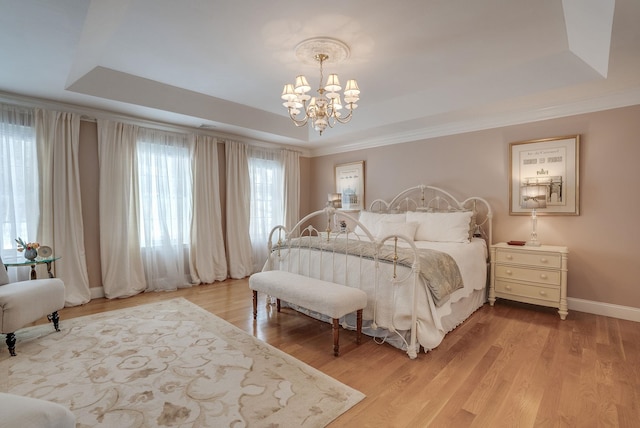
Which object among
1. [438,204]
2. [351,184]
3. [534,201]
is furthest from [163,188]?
[534,201]

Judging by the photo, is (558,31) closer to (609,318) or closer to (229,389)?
(609,318)

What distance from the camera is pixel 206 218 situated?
15.7ft

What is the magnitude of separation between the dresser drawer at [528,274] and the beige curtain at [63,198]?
5061 mm

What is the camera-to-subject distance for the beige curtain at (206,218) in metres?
4.68

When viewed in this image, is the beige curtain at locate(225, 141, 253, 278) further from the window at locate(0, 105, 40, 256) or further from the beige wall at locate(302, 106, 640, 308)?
the beige wall at locate(302, 106, 640, 308)

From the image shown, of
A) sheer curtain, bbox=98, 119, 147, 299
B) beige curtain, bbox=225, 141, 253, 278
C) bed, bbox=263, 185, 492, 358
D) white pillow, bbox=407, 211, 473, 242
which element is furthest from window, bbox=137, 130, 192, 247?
white pillow, bbox=407, 211, 473, 242

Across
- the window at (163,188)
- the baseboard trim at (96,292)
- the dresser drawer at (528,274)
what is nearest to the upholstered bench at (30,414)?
the baseboard trim at (96,292)

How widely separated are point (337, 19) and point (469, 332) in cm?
302

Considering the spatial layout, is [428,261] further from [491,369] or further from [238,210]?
[238,210]

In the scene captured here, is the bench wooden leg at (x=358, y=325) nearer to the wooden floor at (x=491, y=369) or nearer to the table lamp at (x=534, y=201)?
the wooden floor at (x=491, y=369)

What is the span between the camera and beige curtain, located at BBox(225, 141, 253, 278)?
5.08 meters

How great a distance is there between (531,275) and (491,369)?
164 cm

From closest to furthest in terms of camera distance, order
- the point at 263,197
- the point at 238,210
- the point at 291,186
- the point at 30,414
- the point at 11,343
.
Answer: the point at 30,414, the point at 11,343, the point at 238,210, the point at 263,197, the point at 291,186

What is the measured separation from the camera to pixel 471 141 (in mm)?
4195
